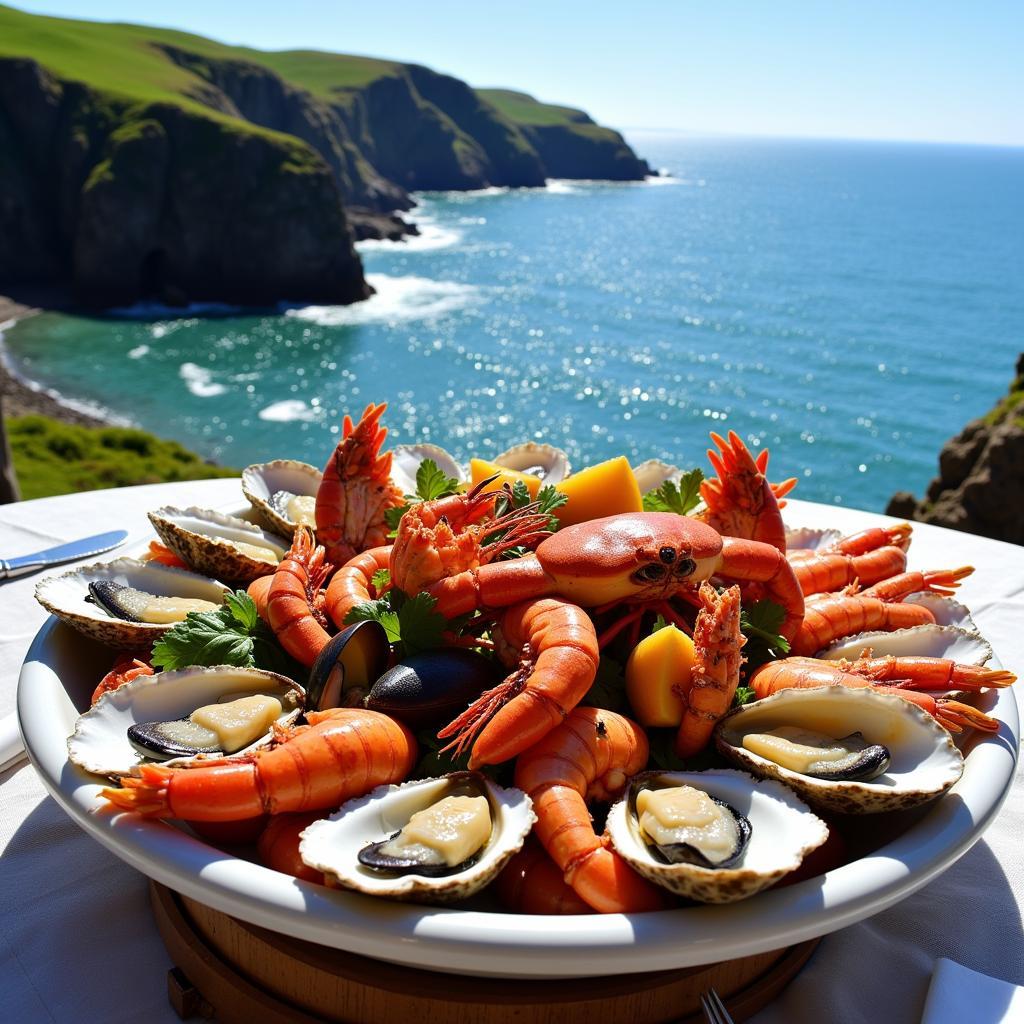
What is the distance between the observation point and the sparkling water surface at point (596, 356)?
30312 mm

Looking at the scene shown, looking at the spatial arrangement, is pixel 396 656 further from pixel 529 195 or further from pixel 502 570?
pixel 529 195

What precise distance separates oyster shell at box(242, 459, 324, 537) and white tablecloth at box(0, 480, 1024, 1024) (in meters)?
1.05

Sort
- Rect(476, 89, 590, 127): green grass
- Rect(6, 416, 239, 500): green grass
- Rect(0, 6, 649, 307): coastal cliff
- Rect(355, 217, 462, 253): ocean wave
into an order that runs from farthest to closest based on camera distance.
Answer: Rect(476, 89, 590, 127): green grass < Rect(355, 217, 462, 253): ocean wave < Rect(0, 6, 649, 307): coastal cliff < Rect(6, 416, 239, 500): green grass

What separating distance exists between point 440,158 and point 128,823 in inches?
3706

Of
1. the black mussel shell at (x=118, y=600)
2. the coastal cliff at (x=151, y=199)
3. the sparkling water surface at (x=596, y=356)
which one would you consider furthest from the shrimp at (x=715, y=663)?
the coastal cliff at (x=151, y=199)

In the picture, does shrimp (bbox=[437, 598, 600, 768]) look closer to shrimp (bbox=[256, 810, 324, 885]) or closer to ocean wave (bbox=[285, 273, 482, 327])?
shrimp (bbox=[256, 810, 324, 885])

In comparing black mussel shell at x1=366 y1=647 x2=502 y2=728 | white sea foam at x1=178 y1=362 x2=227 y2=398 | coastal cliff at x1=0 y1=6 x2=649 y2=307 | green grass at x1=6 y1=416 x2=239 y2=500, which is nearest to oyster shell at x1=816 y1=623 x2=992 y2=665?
black mussel shell at x1=366 y1=647 x2=502 y2=728

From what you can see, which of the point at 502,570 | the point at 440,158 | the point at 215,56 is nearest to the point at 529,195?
the point at 440,158

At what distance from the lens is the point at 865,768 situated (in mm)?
1704

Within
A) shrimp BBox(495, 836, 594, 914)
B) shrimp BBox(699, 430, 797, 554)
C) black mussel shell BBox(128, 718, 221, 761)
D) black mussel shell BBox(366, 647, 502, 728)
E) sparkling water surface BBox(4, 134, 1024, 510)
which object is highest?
shrimp BBox(699, 430, 797, 554)

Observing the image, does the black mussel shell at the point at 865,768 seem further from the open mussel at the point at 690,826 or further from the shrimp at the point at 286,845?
the shrimp at the point at 286,845

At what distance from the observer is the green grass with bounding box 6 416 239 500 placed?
14.0m

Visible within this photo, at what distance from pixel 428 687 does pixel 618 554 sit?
0.62 meters

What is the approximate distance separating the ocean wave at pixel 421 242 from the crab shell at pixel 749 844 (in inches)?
2247
